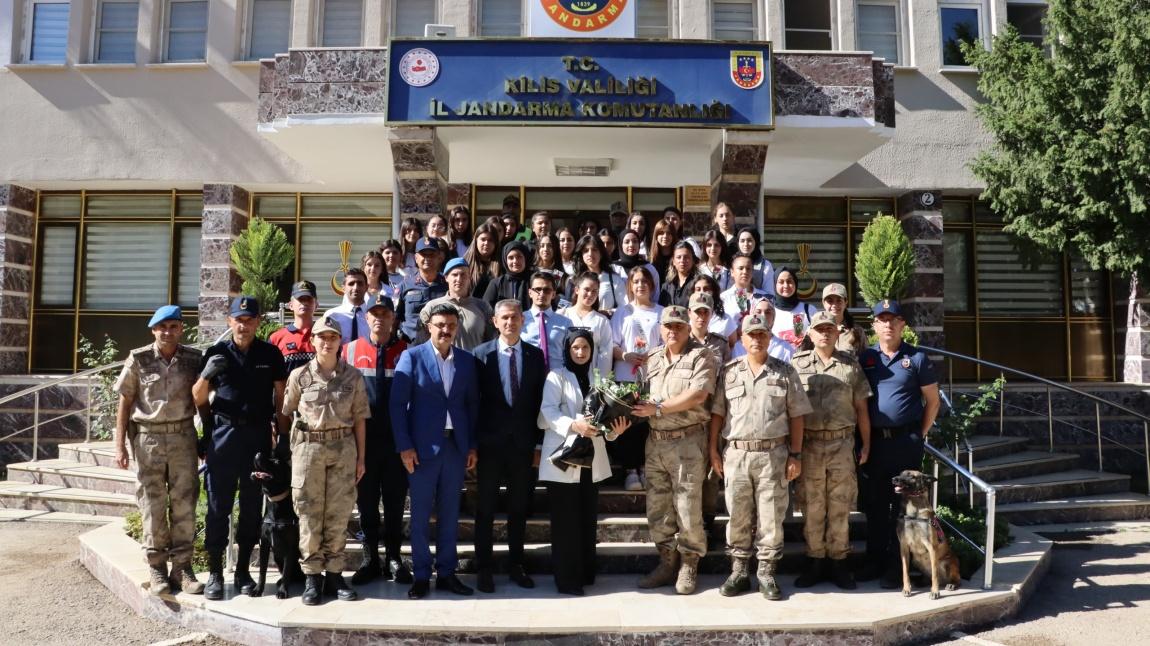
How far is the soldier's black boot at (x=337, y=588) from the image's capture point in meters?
5.07

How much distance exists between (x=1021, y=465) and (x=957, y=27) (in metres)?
7.63

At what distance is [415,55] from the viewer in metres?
8.99

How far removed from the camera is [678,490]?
17.4 ft

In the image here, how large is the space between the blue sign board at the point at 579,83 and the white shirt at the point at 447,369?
451 cm

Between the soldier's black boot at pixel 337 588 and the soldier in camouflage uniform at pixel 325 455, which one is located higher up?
the soldier in camouflage uniform at pixel 325 455

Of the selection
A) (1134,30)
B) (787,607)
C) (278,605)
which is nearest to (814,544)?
(787,607)

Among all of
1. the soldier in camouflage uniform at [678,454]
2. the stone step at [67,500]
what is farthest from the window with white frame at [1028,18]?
the stone step at [67,500]

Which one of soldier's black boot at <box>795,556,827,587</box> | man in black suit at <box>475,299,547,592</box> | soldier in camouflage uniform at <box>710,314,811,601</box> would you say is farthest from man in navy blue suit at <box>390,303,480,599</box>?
soldier's black boot at <box>795,556,827,587</box>

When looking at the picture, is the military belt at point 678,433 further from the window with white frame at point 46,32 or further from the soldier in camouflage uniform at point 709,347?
the window with white frame at point 46,32

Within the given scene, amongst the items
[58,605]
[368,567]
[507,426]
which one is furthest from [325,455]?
[58,605]

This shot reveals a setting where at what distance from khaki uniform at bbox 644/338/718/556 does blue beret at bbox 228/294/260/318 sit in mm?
2897

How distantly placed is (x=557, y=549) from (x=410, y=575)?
1114 mm

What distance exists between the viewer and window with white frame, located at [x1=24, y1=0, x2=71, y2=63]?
40.8 feet

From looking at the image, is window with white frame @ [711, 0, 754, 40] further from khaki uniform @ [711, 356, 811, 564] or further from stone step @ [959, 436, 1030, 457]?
khaki uniform @ [711, 356, 811, 564]
